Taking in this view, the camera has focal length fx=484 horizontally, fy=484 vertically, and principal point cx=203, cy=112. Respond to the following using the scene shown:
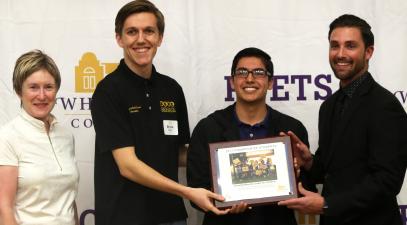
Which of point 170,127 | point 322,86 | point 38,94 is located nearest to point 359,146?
point 322,86

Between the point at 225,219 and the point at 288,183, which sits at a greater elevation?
the point at 288,183

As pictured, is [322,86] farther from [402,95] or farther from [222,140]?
[222,140]

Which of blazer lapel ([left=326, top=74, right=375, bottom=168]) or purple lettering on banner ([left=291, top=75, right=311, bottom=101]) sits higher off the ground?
purple lettering on banner ([left=291, top=75, right=311, bottom=101])

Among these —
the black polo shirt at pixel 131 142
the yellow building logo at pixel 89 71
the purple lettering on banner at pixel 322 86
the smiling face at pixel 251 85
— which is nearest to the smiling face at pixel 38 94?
the black polo shirt at pixel 131 142

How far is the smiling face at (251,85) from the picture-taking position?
2.16m

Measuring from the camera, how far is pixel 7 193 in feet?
6.13

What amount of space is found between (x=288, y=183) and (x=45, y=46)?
154 centimetres

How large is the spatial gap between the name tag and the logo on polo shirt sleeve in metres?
0.05

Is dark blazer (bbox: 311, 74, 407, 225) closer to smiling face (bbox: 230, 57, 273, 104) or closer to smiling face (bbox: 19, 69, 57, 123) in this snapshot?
smiling face (bbox: 230, 57, 273, 104)

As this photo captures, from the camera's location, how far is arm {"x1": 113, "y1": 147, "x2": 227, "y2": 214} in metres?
2.00

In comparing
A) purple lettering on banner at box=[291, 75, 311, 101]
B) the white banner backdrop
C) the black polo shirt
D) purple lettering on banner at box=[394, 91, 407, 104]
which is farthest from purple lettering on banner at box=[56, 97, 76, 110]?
purple lettering on banner at box=[394, 91, 407, 104]

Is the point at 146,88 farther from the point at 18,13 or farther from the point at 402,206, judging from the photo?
the point at 402,206

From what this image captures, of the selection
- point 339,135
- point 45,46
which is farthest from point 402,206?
point 45,46

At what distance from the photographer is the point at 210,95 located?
2.67 m
